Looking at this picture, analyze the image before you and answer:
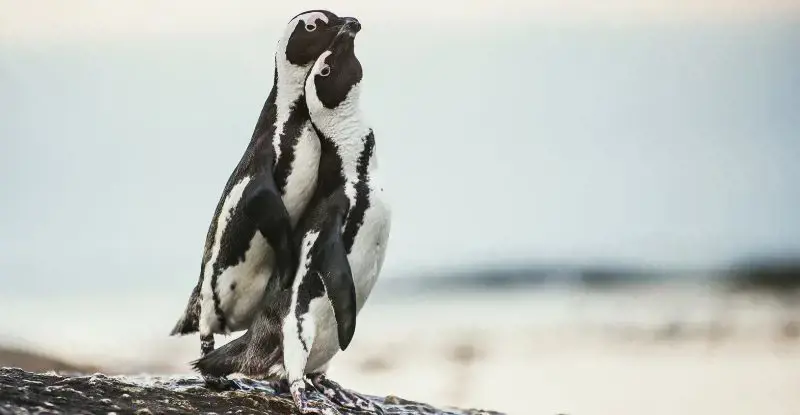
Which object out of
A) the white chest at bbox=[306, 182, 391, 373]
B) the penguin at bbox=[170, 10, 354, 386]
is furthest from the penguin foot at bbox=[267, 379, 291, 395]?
the penguin at bbox=[170, 10, 354, 386]

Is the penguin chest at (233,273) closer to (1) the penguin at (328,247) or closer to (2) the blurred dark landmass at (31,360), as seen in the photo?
(1) the penguin at (328,247)

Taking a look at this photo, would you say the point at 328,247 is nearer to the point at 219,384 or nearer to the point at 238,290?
the point at 238,290

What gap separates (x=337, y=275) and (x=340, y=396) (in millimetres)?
613

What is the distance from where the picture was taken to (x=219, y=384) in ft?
12.4

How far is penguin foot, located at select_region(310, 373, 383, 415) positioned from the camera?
3.81m

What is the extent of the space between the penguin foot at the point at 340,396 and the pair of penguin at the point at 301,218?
162mm

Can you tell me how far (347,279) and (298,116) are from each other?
59cm

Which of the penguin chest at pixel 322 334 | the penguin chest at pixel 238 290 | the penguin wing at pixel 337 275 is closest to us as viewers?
the penguin wing at pixel 337 275

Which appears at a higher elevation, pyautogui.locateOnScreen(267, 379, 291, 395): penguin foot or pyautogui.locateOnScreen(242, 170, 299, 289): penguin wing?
pyautogui.locateOnScreen(242, 170, 299, 289): penguin wing

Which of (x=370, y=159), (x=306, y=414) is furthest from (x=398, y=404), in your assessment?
(x=370, y=159)

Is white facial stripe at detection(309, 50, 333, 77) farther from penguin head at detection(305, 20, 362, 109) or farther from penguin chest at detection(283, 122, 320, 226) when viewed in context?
penguin chest at detection(283, 122, 320, 226)

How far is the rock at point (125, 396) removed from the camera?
130 inches

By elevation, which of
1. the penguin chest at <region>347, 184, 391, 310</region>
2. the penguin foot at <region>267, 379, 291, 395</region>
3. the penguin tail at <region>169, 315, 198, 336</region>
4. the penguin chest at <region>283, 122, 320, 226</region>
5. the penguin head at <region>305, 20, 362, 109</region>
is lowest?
the penguin foot at <region>267, 379, 291, 395</region>

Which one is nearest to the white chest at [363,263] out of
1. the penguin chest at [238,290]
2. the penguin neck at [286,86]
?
the penguin chest at [238,290]
